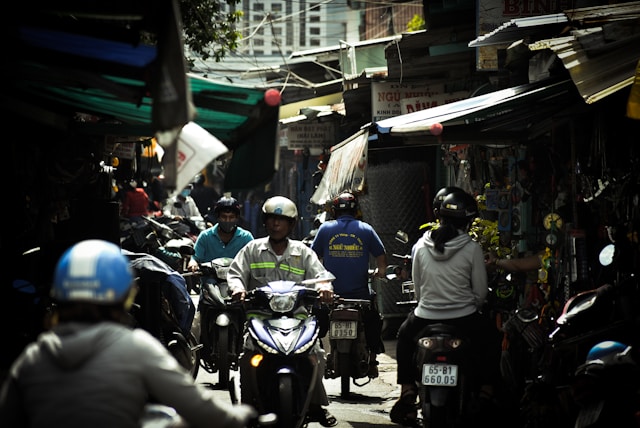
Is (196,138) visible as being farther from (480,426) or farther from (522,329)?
(522,329)

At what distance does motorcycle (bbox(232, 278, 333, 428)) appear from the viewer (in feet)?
25.1

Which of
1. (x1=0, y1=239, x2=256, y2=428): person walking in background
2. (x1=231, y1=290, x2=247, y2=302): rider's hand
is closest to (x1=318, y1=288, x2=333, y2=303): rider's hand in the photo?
(x1=231, y1=290, x2=247, y2=302): rider's hand

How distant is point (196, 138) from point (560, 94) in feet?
11.7

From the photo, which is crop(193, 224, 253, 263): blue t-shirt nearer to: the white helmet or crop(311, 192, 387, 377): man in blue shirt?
crop(311, 192, 387, 377): man in blue shirt

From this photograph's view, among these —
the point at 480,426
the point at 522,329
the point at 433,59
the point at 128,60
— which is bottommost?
the point at 480,426

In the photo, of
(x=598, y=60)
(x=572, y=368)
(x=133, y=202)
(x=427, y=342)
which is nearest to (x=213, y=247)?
(x=427, y=342)

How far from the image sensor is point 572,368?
7.89 metres

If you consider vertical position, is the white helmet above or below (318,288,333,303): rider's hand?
above

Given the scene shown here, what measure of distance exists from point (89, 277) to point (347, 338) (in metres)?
6.40

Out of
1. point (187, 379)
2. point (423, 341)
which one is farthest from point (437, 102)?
point (187, 379)

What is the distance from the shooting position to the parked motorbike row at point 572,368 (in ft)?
20.5

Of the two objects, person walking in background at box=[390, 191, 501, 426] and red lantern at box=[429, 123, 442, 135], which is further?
red lantern at box=[429, 123, 442, 135]

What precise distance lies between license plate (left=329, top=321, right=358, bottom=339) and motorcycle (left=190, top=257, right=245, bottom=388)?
97cm

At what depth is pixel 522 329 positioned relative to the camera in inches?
350
